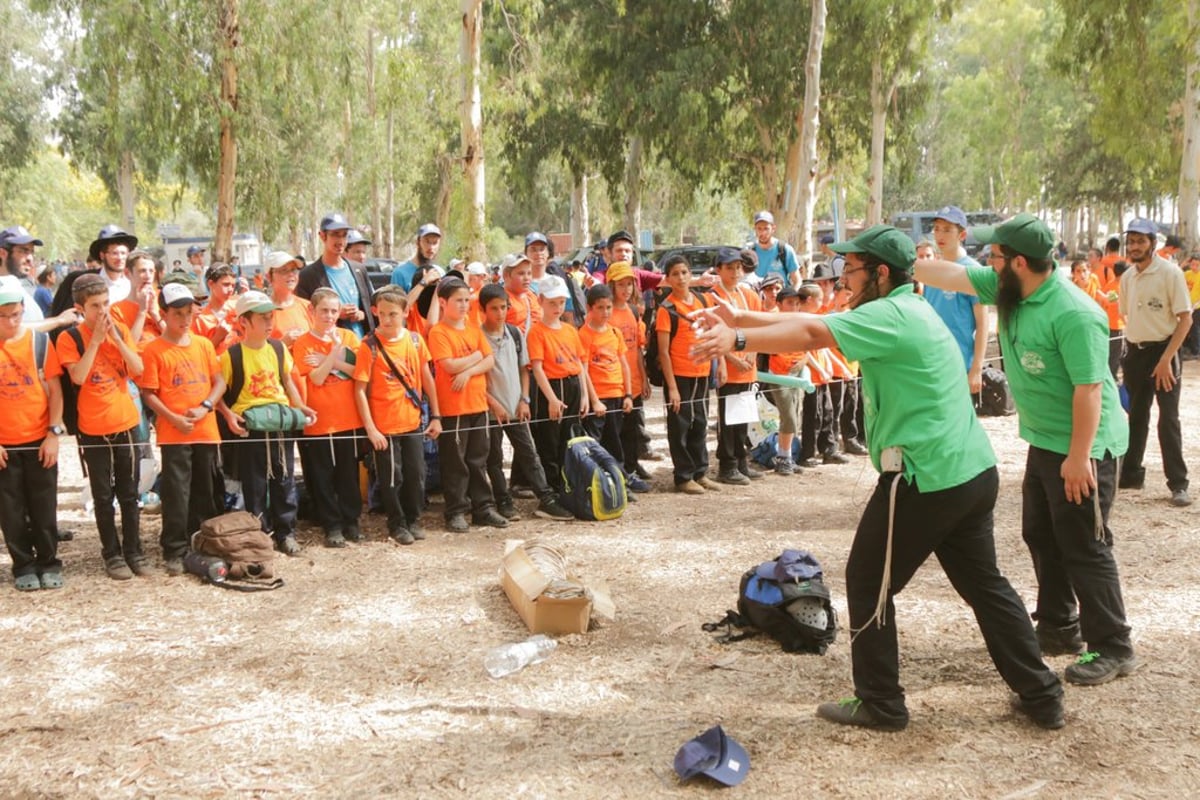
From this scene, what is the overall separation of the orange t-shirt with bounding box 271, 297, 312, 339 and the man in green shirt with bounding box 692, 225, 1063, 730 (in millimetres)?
4483

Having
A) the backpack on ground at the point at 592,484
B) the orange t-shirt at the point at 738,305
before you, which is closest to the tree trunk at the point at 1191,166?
the orange t-shirt at the point at 738,305

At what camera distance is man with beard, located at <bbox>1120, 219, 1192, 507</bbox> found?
289 inches

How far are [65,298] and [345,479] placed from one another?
2.17 meters

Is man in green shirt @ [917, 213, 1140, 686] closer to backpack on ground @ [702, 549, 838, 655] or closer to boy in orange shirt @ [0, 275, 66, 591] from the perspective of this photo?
backpack on ground @ [702, 549, 838, 655]

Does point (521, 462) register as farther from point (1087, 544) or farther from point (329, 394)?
point (1087, 544)

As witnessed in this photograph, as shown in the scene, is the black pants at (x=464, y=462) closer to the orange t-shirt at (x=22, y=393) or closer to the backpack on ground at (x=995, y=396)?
the orange t-shirt at (x=22, y=393)

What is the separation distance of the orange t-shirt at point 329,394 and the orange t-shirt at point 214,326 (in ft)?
2.22

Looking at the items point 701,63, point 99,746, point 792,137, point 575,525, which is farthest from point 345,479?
point 792,137

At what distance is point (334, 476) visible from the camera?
24.2 ft

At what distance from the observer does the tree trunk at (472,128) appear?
14.5m

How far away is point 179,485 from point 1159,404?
22.4 feet

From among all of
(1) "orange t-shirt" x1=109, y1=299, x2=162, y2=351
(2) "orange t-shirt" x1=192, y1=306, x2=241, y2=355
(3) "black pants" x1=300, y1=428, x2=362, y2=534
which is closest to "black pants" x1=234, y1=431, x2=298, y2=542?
(3) "black pants" x1=300, y1=428, x2=362, y2=534

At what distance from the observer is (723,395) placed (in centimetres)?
902

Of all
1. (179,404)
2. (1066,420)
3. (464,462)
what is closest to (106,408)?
(179,404)
